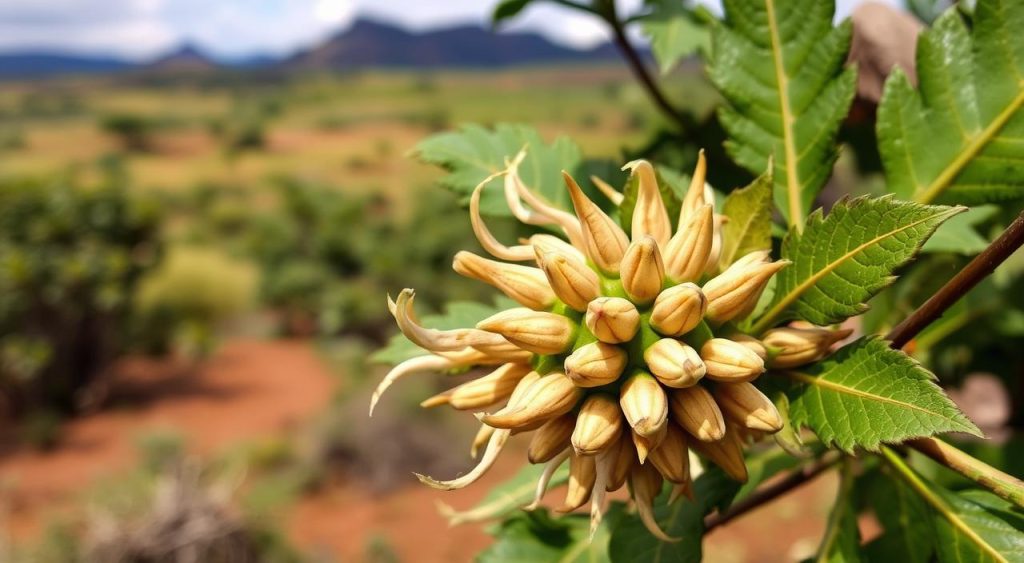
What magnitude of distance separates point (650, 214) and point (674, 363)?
26 centimetres

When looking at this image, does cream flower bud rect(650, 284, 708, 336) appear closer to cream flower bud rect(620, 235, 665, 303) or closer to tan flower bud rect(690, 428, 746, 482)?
cream flower bud rect(620, 235, 665, 303)

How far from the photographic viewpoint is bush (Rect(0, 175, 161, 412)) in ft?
35.8

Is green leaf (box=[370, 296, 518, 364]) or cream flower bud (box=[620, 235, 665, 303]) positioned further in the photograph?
green leaf (box=[370, 296, 518, 364])

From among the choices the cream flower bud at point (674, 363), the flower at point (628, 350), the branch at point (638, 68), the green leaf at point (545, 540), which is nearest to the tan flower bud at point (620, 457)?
the flower at point (628, 350)

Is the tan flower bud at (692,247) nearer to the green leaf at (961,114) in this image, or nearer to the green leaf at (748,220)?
the green leaf at (748,220)

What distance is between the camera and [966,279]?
900 millimetres

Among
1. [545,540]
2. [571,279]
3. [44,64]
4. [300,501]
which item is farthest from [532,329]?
[44,64]

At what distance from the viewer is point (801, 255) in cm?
104

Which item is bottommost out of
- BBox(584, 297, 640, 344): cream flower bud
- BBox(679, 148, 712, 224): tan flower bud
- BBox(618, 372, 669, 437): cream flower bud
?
BBox(618, 372, 669, 437): cream flower bud

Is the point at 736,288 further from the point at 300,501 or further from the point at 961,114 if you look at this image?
the point at 300,501

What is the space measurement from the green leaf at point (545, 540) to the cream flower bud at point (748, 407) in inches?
20.0

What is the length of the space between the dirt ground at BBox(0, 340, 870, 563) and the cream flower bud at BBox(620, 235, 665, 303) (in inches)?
266

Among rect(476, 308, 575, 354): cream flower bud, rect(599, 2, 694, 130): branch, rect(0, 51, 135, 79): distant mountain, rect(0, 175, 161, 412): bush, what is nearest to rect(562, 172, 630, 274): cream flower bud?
rect(476, 308, 575, 354): cream flower bud

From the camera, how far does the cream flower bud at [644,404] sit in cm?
91
